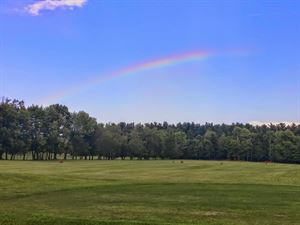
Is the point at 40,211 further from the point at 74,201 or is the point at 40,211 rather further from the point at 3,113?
the point at 3,113

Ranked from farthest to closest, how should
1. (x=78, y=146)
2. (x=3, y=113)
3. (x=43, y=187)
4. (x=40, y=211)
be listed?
1. (x=78, y=146)
2. (x=3, y=113)
3. (x=43, y=187)
4. (x=40, y=211)

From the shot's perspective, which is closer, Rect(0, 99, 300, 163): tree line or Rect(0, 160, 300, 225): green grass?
Rect(0, 160, 300, 225): green grass

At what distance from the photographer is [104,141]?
539 ft

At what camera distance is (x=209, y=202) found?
82.6 ft

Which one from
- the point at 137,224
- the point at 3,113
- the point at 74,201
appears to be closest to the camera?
the point at 137,224

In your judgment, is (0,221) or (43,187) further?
(43,187)

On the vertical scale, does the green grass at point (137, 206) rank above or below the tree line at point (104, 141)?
below

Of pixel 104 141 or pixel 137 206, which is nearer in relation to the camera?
pixel 137 206

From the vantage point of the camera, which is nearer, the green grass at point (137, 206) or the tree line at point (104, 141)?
the green grass at point (137, 206)

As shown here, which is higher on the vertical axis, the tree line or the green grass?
the tree line

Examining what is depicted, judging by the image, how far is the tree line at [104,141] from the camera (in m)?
148

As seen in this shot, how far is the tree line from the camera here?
147625 millimetres

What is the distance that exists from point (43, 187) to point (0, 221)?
15.4m

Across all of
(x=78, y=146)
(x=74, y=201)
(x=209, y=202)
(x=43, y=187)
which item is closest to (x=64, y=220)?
(x=74, y=201)
